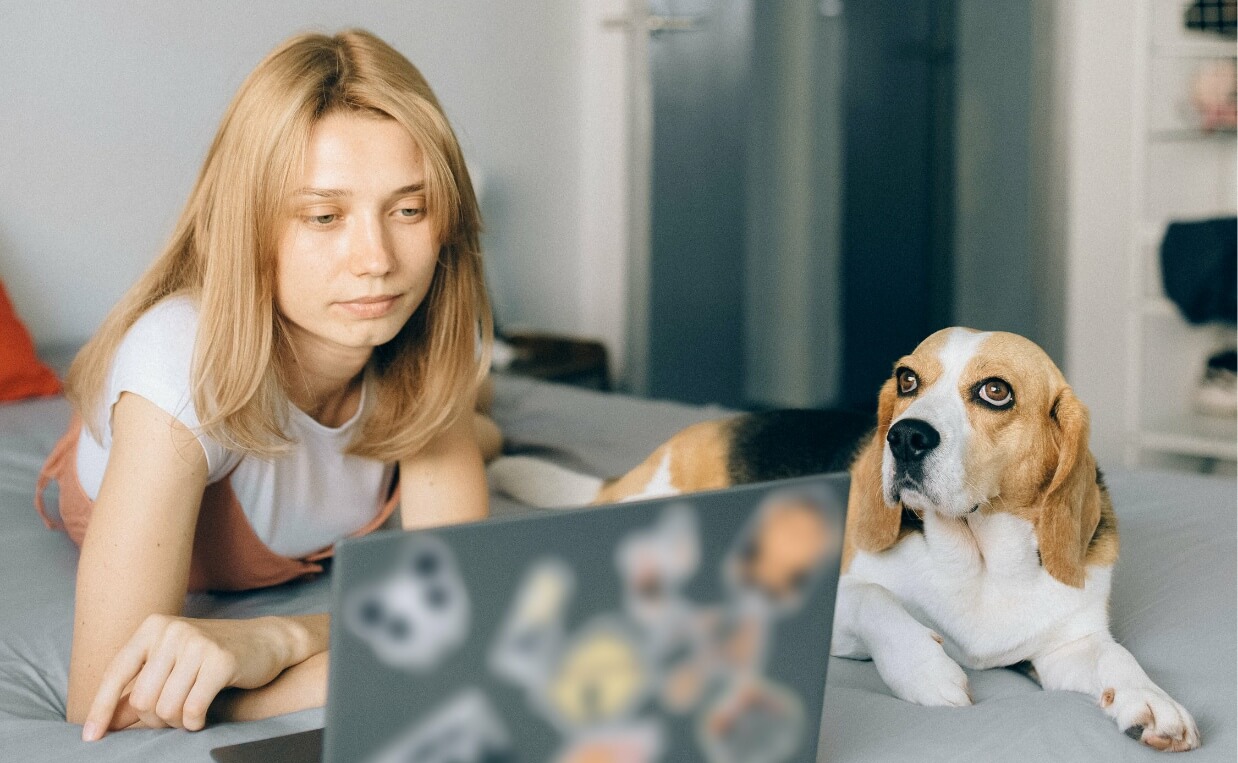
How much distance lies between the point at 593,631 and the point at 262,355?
2.33 ft

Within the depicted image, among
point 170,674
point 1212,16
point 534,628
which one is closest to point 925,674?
point 534,628

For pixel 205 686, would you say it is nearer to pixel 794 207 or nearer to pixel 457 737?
pixel 457 737

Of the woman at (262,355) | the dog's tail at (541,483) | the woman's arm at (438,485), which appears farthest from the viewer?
the dog's tail at (541,483)

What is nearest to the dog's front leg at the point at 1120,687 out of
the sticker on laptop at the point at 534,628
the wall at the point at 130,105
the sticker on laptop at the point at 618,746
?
the sticker on laptop at the point at 618,746

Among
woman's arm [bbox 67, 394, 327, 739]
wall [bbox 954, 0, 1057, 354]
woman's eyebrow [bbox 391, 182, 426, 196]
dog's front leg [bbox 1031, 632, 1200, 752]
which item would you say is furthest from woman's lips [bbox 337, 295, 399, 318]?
wall [bbox 954, 0, 1057, 354]

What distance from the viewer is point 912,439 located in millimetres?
1243

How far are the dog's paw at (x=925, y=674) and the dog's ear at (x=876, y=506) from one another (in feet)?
0.48

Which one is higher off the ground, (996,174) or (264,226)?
(996,174)

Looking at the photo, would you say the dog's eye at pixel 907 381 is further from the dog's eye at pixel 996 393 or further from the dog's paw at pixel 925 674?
the dog's paw at pixel 925 674

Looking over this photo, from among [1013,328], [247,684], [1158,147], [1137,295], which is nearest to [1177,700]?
[247,684]

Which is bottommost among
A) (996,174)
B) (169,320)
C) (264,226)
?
(169,320)

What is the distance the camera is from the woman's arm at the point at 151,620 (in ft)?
3.48

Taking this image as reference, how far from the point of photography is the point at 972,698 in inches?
48.9

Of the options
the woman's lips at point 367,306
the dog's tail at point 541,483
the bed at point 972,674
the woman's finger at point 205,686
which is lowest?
the bed at point 972,674
